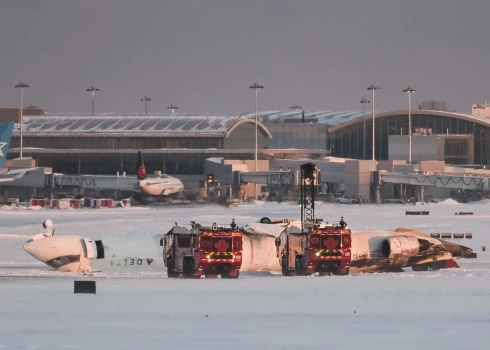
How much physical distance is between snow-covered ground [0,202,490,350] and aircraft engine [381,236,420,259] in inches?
72.5

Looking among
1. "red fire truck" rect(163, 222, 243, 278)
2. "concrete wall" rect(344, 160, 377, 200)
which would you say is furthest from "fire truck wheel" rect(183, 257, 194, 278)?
"concrete wall" rect(344, 160, 377, 200)

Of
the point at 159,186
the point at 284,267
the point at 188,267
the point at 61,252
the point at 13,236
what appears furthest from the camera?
the point at 159,186

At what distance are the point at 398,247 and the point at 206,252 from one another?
10266 mm

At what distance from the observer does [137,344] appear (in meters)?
31.3

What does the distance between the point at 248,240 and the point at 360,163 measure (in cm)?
11463

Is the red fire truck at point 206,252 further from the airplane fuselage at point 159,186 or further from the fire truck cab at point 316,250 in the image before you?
the airplane fuselage at point 159,186

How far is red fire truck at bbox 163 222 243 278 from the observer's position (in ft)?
174

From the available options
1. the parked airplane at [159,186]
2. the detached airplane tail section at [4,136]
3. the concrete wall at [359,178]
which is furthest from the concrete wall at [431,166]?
the detached airplane tail section at [4,136]

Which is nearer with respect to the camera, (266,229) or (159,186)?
(266,229)

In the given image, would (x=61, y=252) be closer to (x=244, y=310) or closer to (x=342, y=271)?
(x=342, y=271)

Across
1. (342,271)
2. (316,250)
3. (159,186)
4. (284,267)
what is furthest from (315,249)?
(159,186)

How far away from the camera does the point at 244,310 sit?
39.8 metres

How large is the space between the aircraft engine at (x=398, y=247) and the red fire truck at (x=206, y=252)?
7859 mm

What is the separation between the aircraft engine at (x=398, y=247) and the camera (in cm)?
5797
